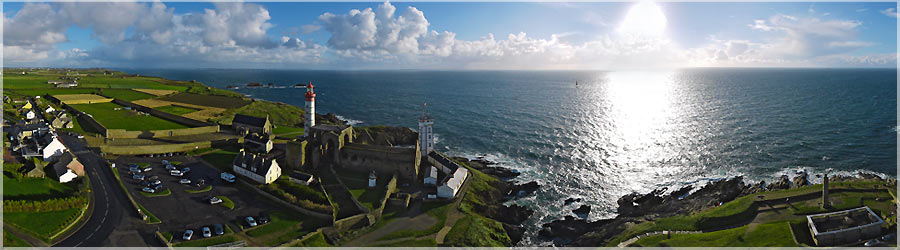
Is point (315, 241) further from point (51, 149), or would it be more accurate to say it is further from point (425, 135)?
point (51, 149)

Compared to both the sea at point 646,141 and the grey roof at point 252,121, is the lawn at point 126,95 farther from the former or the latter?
the grey roof at point 252,121

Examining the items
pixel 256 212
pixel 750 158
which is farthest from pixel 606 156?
pixel 256 212

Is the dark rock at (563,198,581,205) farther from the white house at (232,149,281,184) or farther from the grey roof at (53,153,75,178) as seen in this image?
the grey roof at (53,153,75,178)

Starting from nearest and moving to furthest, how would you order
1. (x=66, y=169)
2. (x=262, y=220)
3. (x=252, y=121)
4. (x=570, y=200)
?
(x=262, y=220) → (x=66, y=169) → (x=570, y=200) → (x=252, y=121)

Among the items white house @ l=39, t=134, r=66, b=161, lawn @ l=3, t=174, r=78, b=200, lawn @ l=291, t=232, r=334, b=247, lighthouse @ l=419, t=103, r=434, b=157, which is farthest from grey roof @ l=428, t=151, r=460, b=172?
white house @ l=39, t=134, r=66, b=161

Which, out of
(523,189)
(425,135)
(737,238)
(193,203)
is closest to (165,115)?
(193,203)

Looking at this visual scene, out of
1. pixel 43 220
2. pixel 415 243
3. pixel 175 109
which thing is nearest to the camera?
pixel 43 220
